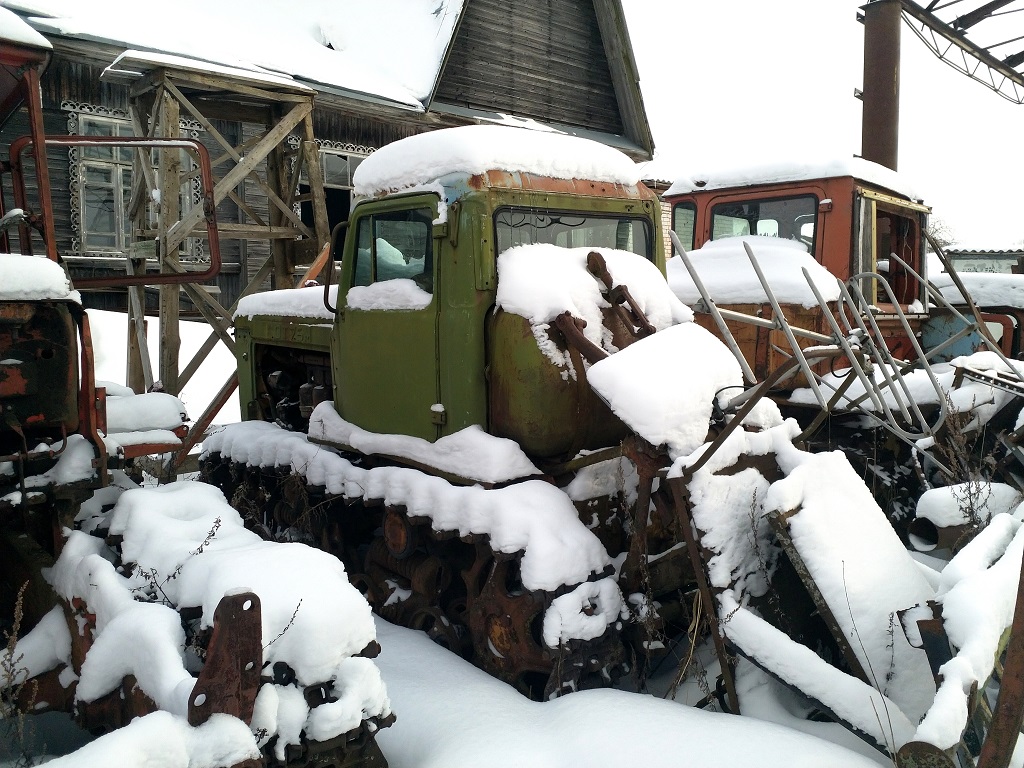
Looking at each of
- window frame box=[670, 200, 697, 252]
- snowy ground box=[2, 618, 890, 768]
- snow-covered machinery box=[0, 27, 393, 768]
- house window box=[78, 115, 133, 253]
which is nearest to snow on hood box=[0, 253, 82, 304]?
snow-covered machinery box=[0, 27, 393, 768]

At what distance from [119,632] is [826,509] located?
8.62 ft

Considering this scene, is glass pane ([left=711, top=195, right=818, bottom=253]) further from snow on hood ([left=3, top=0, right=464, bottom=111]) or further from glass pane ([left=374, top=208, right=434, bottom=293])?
snow on hood ([left=3, top=0, right=464, bottom=111])

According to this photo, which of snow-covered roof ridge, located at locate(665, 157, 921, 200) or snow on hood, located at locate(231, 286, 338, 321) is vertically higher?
snow-covered roof ridge, located at locate(665, 157, 921, 200)

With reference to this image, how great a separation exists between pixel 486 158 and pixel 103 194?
31.8ft

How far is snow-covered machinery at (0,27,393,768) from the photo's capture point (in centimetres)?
200

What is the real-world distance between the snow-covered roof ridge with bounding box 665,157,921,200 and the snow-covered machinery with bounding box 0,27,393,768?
15.3 ft

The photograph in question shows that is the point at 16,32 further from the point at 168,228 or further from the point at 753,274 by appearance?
the point at 753,274

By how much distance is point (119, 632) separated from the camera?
7.63ft

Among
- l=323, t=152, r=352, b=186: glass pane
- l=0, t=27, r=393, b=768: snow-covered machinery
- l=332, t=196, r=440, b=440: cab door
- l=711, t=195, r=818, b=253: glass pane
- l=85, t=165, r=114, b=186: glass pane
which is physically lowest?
l=0, t=27, r=393, b=768: snow-covered machinery

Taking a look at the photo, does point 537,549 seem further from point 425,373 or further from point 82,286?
point 82,286

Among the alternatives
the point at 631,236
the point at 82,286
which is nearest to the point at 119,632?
the point at 82,286

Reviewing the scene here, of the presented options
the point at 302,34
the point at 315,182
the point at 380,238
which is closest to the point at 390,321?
the point at 380,238

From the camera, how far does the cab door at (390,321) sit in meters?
3.74

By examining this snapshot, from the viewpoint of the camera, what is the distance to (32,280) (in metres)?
2.72
